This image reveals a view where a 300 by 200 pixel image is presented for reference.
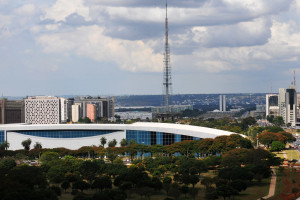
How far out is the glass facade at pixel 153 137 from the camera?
9733cm

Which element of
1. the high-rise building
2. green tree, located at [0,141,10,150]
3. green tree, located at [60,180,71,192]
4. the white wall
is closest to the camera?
green tree, located at [60,180,71,192]

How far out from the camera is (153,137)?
328ft

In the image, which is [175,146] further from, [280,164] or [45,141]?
[45,141]

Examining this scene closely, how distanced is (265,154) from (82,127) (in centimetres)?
4072

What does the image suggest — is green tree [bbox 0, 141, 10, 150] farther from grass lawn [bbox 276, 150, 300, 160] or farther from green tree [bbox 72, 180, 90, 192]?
grass lawn [bbox 276, 150, 300, 160]

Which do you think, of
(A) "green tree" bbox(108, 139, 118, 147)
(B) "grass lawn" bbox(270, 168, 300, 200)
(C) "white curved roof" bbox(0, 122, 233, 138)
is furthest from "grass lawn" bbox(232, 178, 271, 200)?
(A) "green tree" bbox(108, 139, 118, 147)

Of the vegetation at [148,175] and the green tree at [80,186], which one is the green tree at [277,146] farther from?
the green tree at [80,186]

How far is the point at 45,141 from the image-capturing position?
103 metres

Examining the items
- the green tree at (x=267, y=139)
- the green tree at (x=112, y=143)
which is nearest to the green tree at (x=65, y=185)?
the green tree at (x=112, y=143)

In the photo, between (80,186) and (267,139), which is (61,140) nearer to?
(267,139)

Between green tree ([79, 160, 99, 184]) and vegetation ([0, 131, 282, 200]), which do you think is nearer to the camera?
vegetation ([0, 131, 282, 200])

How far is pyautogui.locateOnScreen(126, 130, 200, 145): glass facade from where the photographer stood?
319 feet

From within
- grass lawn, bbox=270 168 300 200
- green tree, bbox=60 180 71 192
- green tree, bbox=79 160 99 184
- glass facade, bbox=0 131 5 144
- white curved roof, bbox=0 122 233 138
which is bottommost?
grass lawn, bbox=270 168 300 200

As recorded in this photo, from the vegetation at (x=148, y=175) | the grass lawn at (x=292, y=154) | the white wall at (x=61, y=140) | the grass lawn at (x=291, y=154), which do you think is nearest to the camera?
the vegetation at (x=148, y=175)
